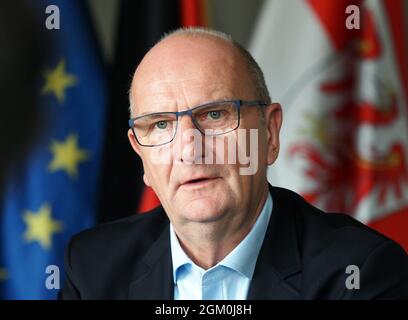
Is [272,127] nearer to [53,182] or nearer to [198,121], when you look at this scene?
[198,121]

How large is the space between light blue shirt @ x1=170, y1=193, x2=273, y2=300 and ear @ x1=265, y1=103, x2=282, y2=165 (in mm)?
161

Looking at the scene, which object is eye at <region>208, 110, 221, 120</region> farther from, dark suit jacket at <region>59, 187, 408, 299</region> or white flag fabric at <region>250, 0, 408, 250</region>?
white flag fabric at <region>250, 0, 408, 250</region>

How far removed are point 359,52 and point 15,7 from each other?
1.19 metres

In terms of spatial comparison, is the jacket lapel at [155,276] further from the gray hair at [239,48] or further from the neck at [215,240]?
the gray hair at [239,48]

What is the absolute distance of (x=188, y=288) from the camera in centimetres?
114

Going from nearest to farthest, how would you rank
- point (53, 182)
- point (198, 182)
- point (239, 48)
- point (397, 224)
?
1. point (198, 182)
2. point (239, 48)
3. point (397, 224)
4. point (53, 182)

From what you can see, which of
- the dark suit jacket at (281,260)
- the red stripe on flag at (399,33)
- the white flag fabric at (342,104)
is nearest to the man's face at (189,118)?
the dark suit jacket at (281,260)

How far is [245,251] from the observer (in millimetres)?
1134

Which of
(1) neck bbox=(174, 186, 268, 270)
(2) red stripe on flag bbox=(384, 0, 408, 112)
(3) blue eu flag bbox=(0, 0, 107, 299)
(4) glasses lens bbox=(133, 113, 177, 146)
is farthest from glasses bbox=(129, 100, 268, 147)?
(2) red stripe on flag bbox=(384, 0, 408, 112)

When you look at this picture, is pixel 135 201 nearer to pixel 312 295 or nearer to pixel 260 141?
pixel 260 141

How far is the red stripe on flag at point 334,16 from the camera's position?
194 centimetres

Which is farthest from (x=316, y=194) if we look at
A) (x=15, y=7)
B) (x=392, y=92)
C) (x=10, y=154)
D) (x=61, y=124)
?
(x=15, y=7)

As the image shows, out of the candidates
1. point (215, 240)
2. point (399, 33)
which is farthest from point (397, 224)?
point (215, 240)

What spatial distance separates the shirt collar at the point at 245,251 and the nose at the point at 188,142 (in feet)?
0.67
